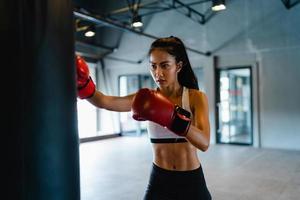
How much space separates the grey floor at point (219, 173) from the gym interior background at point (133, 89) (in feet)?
0.05

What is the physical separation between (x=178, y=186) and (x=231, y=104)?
281 inches

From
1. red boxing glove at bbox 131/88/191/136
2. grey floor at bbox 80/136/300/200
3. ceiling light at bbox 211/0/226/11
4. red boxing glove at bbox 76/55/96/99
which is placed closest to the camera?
red boxing glove at bbox 131/88/191/136

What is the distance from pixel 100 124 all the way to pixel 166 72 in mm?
9459

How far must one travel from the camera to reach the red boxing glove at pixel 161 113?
4.06ft

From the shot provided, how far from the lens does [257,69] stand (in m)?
7.70

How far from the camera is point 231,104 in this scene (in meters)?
8.31

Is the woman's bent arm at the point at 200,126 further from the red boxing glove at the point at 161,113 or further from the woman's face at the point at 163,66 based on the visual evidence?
the woman's face at the point at 163,66

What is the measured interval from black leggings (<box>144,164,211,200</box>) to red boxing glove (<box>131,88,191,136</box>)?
352 millimetres

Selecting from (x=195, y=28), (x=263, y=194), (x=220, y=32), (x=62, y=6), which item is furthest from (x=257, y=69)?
(x=62, y=6)

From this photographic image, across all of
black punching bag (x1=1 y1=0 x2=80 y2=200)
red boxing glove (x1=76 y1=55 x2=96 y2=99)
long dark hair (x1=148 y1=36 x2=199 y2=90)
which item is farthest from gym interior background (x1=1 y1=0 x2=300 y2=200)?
long dark hair (x1=148 y1=36 x2=199 y2=90)

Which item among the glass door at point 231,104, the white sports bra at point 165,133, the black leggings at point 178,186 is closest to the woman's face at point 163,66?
the white sports bra at point 165,133

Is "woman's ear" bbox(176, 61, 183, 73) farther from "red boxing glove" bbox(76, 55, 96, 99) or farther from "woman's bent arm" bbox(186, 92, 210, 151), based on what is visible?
"red boxing glove" bbox(76, 55, 96, 99)

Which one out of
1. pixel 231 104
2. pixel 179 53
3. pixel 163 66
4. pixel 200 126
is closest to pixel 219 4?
pixel 231 104

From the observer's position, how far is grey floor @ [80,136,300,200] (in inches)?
152
